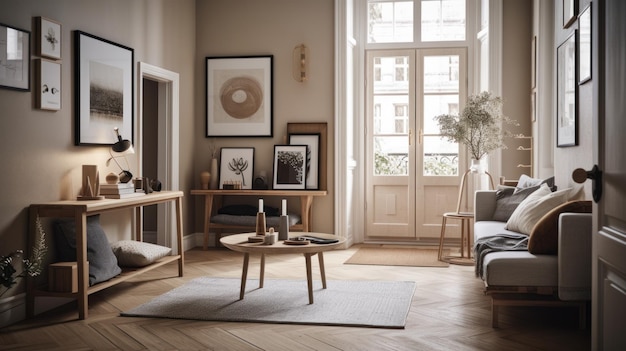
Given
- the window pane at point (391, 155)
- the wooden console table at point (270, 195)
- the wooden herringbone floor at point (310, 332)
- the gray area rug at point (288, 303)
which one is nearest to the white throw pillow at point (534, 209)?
the wooden herringbone floor at point (310, 332)

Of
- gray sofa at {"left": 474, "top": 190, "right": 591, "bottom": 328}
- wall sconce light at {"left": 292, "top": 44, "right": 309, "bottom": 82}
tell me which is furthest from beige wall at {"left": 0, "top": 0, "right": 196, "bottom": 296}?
gray sofa at {"left": 474, "top": 190, "right": 591, "bottom": 328}

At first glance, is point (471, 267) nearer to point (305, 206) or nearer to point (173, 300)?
point (305, 206)

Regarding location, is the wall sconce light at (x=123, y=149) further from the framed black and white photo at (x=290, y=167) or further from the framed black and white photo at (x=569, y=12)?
the framed black and white photo at (x=569, y=12)

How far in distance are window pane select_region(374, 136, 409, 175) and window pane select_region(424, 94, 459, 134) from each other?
0.31m

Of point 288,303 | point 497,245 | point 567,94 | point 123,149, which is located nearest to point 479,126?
point 567,94

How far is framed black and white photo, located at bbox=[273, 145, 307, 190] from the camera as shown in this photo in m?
6.68

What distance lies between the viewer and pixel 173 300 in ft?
14.1

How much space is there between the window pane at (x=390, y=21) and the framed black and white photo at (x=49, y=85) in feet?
13.0

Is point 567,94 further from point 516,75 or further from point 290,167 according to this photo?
point 290,167

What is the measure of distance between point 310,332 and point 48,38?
2.52m

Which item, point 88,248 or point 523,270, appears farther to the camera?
point 88,248

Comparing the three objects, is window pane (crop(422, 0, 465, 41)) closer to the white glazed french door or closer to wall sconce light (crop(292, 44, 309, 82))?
the white glazed french door

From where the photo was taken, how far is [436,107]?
7145 millimetres

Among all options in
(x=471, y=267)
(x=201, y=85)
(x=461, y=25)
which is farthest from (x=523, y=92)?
(x=201, y=85)
